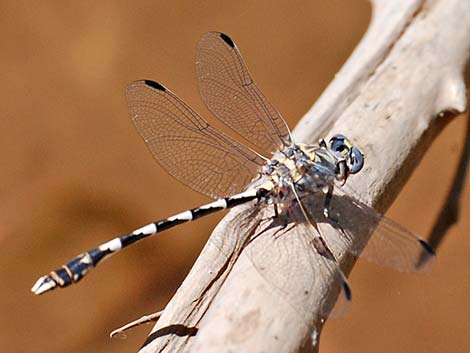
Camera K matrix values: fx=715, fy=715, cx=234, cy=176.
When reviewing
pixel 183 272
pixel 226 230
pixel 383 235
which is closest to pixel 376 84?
pixel 383 235

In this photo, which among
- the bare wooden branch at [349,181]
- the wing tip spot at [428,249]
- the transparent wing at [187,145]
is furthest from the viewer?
the transparent wing at [187,145]

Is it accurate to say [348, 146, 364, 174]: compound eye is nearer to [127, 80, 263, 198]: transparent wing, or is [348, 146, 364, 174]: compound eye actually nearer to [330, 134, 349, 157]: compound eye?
[330, 134, 349, 157]: compound eye

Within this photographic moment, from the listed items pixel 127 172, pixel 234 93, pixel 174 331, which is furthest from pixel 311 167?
pixel 127 172

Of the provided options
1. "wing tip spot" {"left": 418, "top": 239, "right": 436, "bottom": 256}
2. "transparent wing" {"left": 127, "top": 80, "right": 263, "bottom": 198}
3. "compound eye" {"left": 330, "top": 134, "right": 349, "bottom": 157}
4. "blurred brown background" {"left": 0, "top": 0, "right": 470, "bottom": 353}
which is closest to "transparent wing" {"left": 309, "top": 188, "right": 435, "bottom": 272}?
"wing tip spot" {"left": 418, "top": 239, "right": 436, "bottom": 256}

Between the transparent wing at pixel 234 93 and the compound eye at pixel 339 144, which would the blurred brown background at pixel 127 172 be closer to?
the transparent wing at pixel 234 93

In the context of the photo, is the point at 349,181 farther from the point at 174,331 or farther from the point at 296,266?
the point at 174,331

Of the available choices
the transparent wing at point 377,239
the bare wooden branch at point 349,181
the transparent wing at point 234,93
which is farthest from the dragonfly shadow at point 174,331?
the transparent wing at point 234,93
